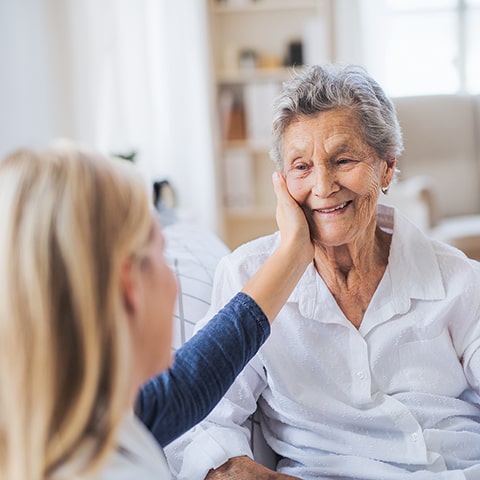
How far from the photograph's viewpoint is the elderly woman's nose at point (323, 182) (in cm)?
136

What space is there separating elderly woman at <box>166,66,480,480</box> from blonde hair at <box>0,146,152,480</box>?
0.60m

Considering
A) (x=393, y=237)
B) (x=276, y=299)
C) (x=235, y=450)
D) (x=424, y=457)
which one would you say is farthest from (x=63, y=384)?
(x=393, y=237)

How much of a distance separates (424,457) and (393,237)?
41 centimetres

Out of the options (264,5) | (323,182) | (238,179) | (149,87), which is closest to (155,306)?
(323,182)

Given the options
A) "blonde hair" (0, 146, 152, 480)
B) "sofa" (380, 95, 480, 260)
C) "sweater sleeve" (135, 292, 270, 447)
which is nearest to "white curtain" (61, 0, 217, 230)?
"sofa" (380, 95, 480, 260)

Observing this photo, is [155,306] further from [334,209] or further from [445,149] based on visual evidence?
[445,149]

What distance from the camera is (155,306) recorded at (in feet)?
2.68

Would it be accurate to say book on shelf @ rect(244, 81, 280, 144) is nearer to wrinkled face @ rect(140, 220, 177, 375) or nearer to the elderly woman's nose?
the elderly woman's nose

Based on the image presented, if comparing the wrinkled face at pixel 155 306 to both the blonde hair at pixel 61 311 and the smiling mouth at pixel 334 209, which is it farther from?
the smiling mouth at pixel 334 209

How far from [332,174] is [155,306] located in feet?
2.13

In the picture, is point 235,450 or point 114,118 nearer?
point 235,450

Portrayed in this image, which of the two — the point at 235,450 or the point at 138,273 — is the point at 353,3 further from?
the point at 138,273

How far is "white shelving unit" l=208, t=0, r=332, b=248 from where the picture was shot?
15.1ft

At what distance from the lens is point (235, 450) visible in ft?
4.21
